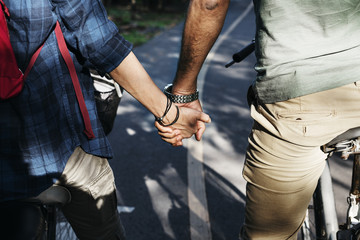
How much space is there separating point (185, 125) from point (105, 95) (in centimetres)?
46

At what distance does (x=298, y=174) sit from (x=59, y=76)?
1100 mm

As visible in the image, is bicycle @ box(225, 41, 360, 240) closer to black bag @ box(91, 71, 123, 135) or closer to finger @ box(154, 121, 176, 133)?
finger @ box(154, 121, 176, 133)

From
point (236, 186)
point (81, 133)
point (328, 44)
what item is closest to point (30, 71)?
point (81, 133)

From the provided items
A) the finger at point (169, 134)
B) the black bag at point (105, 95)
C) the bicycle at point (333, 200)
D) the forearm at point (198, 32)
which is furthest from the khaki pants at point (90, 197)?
the bicycle at point (333, 200)

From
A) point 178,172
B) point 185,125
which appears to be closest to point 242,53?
point 185,125

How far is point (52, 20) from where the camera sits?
1.35 metres

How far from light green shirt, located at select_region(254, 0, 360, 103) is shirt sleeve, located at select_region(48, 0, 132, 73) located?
23.2 inches

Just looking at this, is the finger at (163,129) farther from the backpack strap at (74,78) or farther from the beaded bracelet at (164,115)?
the backpack strap at (74,78)

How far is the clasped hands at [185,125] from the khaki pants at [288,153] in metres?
0.41

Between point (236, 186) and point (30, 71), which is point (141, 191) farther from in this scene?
point (30, 71)

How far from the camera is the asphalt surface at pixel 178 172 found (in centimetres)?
315

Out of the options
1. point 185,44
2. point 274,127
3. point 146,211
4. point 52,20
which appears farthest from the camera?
point 146,211

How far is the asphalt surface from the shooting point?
315 centimetres

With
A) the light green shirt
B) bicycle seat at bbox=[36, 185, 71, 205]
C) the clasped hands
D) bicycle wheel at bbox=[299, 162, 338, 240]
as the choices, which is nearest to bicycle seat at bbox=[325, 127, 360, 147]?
the light green shirt
